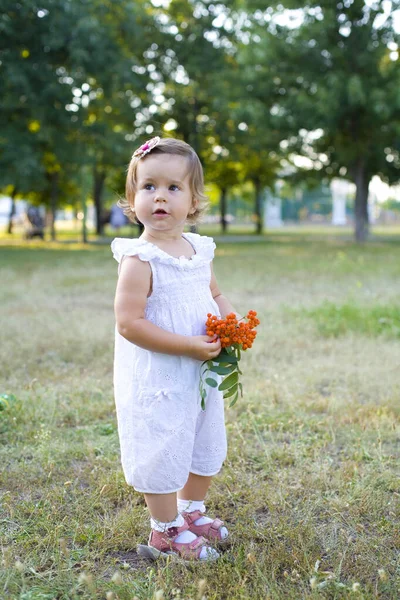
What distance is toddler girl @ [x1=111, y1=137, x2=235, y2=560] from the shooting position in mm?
2363

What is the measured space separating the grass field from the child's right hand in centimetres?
73

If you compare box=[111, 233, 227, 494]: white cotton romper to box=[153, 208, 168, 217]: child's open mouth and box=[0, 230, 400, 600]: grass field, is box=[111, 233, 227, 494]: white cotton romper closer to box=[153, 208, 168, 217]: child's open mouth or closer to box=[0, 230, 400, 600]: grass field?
box=[153, 208, 168, 217]: child's open mouth

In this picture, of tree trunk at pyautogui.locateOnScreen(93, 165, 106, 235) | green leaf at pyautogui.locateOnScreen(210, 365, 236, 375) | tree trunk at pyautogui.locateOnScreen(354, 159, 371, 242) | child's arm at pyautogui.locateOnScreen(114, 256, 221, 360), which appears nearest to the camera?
child's arm at pyautogui.locateOnScreen(114, 256, 221, 360)

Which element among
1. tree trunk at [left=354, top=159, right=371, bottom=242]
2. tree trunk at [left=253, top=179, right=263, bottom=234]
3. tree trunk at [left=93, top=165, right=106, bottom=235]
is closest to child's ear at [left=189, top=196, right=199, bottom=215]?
tree trunk at [left=354, top=159, right=371, bottom=242]

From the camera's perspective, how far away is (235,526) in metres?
2.77

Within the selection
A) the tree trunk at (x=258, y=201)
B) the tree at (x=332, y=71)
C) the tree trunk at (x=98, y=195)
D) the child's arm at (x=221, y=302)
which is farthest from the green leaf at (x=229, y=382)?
the tree trunk at (x=258, y=201)

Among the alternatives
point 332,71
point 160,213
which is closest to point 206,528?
point 160,213

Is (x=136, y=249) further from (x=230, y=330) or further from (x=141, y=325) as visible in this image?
(x=230, y=330)

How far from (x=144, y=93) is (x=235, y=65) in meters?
3.57

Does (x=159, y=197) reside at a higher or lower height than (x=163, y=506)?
higher

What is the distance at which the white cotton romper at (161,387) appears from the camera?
7.82 ft

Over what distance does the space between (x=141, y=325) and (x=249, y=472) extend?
1369mm

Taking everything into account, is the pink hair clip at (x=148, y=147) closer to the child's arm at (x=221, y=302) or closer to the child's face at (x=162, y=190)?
the child's face at (x=162, y=190)

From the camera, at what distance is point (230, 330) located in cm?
240
